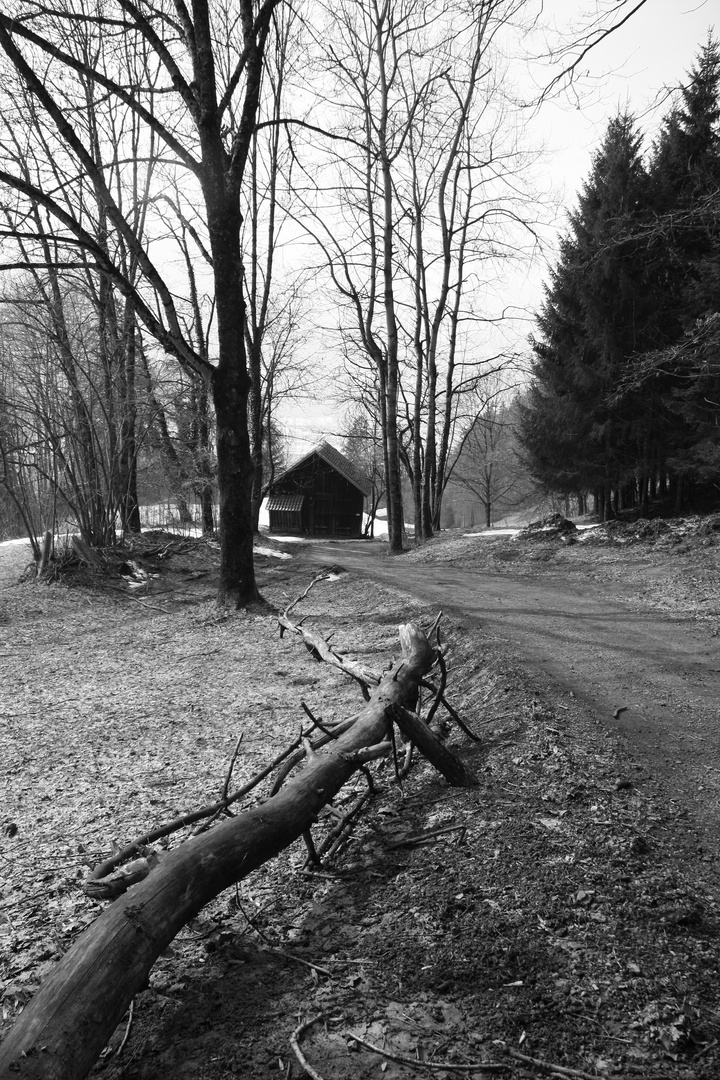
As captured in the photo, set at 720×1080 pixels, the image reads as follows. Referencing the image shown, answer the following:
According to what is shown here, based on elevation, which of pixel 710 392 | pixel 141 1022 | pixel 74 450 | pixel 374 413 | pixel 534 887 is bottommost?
pixel 141 1022

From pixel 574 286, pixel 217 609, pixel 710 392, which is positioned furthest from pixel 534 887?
pixel 574 286

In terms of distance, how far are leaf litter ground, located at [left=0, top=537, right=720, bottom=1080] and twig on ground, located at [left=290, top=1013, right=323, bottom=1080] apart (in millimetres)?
21

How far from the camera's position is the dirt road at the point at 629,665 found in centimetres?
403

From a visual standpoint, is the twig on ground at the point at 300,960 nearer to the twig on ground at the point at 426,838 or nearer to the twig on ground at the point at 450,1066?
the twig on ground at the point at 450,1066

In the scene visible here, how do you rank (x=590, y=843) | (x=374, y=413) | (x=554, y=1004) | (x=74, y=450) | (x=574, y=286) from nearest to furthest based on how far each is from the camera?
(x=554, y=1004) → (x=590, y=843) → (x=74, y=450) → (x=574, y=286) → (x=374, y=413)

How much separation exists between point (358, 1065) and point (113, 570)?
12.1 metres

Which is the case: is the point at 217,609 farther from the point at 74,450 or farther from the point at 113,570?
the point at 74,450

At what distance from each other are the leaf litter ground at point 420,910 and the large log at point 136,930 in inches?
11.0

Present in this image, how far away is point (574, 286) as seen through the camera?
62.3 feet

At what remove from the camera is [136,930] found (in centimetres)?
231

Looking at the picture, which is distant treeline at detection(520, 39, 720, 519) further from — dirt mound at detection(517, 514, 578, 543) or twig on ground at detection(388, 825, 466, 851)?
twig on ground at detection(388, 825, 466, 851)

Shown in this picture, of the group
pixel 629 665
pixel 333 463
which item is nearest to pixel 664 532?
pixel 629 665

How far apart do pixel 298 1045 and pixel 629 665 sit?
4484 mm

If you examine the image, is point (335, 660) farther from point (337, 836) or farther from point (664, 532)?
point (664, 532)
